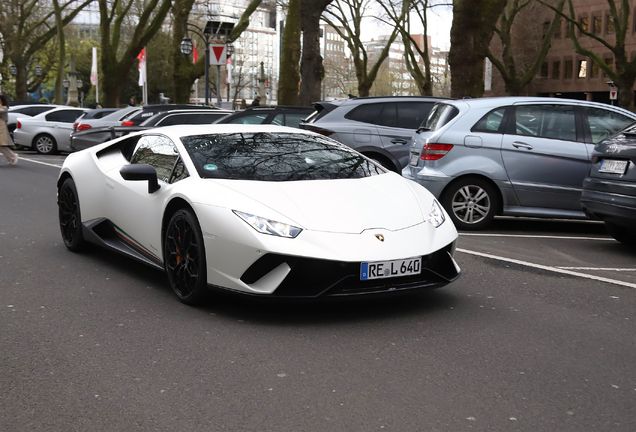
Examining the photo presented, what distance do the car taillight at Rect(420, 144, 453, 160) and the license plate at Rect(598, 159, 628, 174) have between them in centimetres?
202

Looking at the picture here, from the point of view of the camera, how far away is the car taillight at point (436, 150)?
380 inches

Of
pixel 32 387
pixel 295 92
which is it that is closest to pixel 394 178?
pixel 32 387

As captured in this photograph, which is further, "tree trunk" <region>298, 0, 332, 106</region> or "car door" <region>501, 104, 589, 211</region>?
"tree trunk" <region>298, 0, 332, 106</region>

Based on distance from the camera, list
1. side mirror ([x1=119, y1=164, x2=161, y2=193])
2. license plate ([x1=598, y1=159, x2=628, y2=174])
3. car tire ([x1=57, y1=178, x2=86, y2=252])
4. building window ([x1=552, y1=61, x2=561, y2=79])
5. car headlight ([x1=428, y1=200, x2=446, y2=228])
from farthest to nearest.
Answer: building window ([x1=552, y1=61, x2=561, y2=79]) < license plate ([x1=598, y1=159, x2=628, y2=174]) < car tire ([x1=57, y1=178, x2=86, y2=252]) < side mirror ([x1=119, y1=164, x2=161, y2=193]) < car headlight ([x1=428, y1=200, x2=446, y2=228])

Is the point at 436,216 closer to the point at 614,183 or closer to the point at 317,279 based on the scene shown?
the point at 317,279

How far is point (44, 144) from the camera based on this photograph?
25.2 m

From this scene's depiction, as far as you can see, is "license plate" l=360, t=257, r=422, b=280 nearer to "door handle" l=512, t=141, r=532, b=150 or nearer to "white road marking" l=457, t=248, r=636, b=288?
"white road marking" l=457, t=248, r=636, b=288

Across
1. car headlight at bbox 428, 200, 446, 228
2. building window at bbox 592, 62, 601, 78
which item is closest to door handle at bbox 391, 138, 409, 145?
car headlight at bbox 428, 200, 446, 228

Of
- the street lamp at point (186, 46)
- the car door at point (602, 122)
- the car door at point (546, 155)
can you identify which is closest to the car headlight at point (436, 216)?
the car door at point (546, 155)

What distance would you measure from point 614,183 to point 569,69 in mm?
61072

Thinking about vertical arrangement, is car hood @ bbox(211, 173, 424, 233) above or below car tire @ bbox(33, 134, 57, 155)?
above

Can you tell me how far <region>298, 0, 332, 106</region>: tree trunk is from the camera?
22.6 metres

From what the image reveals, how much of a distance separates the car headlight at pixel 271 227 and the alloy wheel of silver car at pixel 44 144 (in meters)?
21.6

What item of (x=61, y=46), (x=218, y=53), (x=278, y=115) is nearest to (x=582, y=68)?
(x=61, y=46)
